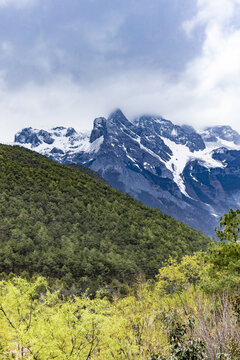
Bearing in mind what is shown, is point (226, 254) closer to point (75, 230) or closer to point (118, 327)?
point (118, 327)

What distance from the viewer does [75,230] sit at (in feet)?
270

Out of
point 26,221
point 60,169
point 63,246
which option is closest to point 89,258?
point 63,246

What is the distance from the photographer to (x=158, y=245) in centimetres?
8438

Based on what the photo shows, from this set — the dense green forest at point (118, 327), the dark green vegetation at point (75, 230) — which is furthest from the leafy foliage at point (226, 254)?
the dark green vegetation at point (75, 230)

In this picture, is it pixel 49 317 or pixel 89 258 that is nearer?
pixel 49 317

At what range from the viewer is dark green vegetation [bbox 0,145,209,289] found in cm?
6384

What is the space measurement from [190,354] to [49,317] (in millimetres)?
12529

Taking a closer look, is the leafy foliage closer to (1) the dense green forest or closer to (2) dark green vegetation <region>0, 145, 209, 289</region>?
(1) the dense green forest

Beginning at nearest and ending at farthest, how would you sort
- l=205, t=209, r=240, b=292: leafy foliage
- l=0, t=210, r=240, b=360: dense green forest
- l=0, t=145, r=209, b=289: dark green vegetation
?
1. l=0, t=210, r=240, b=360: dense green forest
2. l=205, t=209, r=240, b=292: leafy foliage
3. l=0, t=145, r=209, b=289: dark green vegetation

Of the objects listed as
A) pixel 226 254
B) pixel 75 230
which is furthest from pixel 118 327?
pixel 75 230

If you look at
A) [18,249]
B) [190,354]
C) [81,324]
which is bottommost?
[18,249]

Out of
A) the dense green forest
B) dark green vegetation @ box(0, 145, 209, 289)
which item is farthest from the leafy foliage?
dark green vegetation @ box(0, 145, 209, 289)

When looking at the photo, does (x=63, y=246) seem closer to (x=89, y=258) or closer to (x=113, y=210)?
(x=89, y=258)

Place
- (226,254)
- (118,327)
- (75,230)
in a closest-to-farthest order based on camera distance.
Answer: (118,327)
(226,254)
(75,230)
